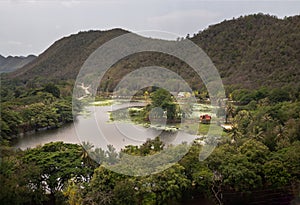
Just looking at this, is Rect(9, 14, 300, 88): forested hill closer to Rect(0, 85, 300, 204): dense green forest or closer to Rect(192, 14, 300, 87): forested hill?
Rect(192, 14, 300, 87): forested hill

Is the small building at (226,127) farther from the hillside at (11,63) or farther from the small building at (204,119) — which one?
the hillside at (11,63)

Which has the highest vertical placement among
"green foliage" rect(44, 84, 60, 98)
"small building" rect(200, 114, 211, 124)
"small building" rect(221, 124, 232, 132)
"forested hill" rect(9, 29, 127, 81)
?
"forested hill" rect(9, 29, 127, 81)

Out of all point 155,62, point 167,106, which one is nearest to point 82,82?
point 155,62

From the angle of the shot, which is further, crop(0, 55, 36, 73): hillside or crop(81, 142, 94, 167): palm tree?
crop(0, 55, 36, 73): hillside

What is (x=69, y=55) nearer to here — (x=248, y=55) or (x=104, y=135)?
(x=248, y=55)

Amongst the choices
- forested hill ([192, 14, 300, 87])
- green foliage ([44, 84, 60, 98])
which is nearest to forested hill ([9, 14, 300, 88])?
forested hill ([192, 14, 300, 87])

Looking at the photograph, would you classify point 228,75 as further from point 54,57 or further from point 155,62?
point 54,57

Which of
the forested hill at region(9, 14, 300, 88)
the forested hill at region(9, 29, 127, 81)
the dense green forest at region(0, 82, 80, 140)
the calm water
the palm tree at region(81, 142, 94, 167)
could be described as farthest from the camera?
the forested hill at region(9, 29, 127, 81)
